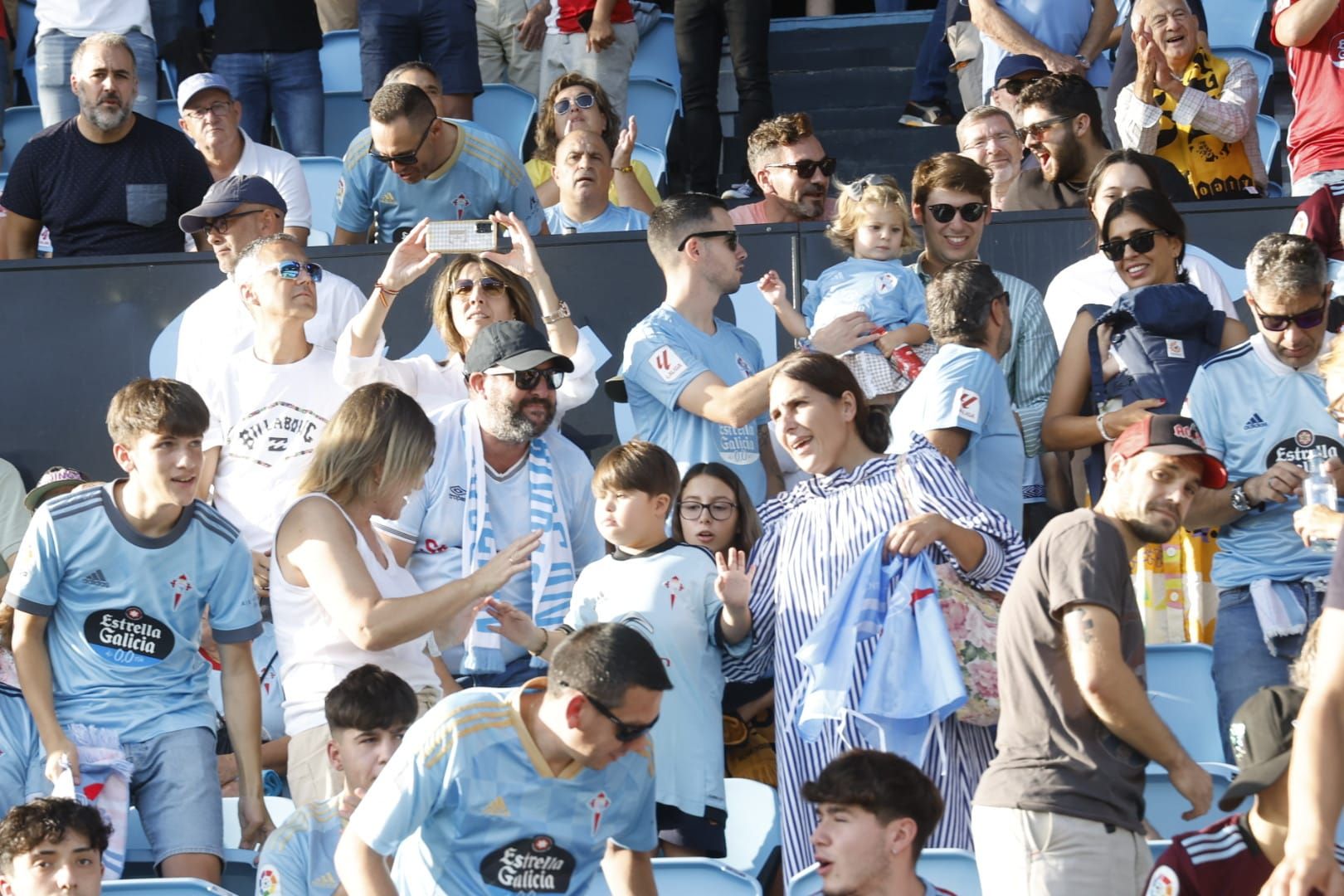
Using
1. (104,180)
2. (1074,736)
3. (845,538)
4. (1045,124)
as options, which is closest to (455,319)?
(845,538)

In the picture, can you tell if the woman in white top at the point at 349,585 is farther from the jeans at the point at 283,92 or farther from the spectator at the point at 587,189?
the jeans at the point at 283,92

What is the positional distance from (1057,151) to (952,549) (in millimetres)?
2949

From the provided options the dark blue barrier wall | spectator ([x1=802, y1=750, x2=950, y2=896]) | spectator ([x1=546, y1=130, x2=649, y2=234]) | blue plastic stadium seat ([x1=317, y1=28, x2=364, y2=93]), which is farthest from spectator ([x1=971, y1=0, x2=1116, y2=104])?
spectator ([x1=802, y1=750, x2=950, y2=896])

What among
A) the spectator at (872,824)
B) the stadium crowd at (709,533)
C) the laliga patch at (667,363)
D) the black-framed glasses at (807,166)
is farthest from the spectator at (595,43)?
the spectator at (872,824)

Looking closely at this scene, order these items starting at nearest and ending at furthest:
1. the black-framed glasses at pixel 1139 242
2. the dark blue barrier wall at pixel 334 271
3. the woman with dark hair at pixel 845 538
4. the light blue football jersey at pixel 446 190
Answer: the woman with dark hair at pixel 845 538 < the black-framed glasses at pixel 1139 242 < the dark blue barrier wall at pixel 334 271 < the light blue football jersey at pixel 446 190

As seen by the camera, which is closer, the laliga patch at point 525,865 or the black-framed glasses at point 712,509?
the laliga patch at point 525,865

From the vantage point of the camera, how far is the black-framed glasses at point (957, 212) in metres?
6.33

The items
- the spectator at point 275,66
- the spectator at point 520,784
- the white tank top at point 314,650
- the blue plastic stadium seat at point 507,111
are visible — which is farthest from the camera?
the blue plastic stadium seat at point 507,111

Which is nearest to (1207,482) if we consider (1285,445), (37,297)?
(1285,445)

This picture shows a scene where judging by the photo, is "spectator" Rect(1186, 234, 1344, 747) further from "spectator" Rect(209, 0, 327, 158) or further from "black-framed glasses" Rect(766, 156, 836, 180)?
"spectator" Rect(209, 0, 327, 158)

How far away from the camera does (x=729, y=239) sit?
6156 mm

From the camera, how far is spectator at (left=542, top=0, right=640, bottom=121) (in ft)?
30.3

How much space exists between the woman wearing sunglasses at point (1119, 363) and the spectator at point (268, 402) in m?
2.34

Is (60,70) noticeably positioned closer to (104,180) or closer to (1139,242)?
(104,180)
